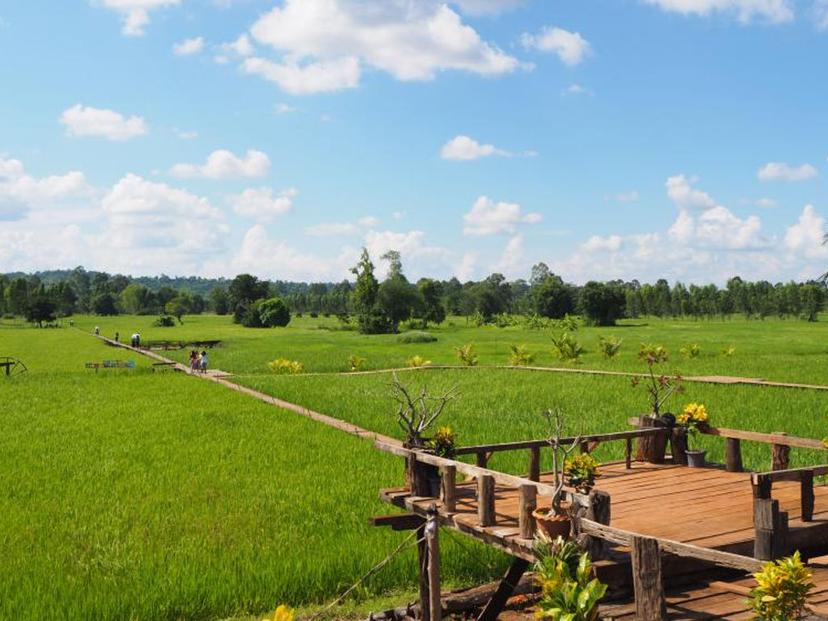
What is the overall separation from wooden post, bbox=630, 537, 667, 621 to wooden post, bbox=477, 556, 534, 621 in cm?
172

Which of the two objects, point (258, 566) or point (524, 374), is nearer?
point (258, 566)

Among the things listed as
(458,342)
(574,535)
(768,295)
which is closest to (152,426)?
(574,535)

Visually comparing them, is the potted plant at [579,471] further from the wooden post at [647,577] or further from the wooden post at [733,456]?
the wooden post at [733,456]

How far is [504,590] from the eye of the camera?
841 centimetres

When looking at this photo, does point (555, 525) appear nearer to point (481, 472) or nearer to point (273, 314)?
point (481, 472)

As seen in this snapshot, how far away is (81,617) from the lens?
888 centimetres

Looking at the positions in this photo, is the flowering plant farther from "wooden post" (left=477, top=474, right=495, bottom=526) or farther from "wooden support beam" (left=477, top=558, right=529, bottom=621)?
"wooden post" (left=477, top=474, right=495, bottom=526)

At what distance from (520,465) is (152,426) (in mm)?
11376

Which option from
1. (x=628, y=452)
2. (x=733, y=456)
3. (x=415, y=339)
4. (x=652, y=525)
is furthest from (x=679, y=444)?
(x=415, y=339)

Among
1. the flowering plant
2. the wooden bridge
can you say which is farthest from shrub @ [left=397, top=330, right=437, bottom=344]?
the wooden bridge

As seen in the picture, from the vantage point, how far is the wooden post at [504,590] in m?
Result: 8.34

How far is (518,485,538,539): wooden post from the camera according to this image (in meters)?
7.69

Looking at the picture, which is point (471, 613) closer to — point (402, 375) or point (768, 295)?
point (402, 375)

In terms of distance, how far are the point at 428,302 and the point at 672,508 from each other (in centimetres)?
9635
